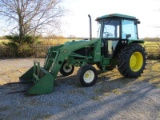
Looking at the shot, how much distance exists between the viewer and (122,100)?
4.89 m

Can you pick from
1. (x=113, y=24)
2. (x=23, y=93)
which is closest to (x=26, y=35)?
(x=113, y=24)

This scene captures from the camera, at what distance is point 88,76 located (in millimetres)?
6109

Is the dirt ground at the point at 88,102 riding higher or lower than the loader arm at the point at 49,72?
lower

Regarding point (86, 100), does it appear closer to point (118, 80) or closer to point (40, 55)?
point (118, 80)

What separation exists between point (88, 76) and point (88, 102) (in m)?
1.45

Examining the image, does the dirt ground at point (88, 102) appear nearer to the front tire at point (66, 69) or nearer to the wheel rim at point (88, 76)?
the wheel rim at point (88, 76)

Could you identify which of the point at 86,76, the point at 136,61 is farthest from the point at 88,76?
the point at 136,61

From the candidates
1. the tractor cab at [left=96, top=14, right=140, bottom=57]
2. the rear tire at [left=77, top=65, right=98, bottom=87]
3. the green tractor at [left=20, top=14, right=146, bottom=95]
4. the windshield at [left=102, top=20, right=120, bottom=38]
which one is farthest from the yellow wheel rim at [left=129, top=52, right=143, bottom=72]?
the rear tire at [left=77, top=65, right=98, bottom=87]

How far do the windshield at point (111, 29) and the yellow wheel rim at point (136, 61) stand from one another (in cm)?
103

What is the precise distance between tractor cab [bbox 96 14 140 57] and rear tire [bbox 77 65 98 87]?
128cm

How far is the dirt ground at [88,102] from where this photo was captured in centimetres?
399

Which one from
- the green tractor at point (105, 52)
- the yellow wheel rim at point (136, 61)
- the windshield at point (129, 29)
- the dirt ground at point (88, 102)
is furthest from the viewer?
the yellow wheel rim at point (136, 61)

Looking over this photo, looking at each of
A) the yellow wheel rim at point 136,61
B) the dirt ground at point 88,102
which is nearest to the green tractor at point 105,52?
the yellow wheel rim at point 136,61

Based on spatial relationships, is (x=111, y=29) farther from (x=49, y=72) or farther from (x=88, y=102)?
(x=88, y=102)
